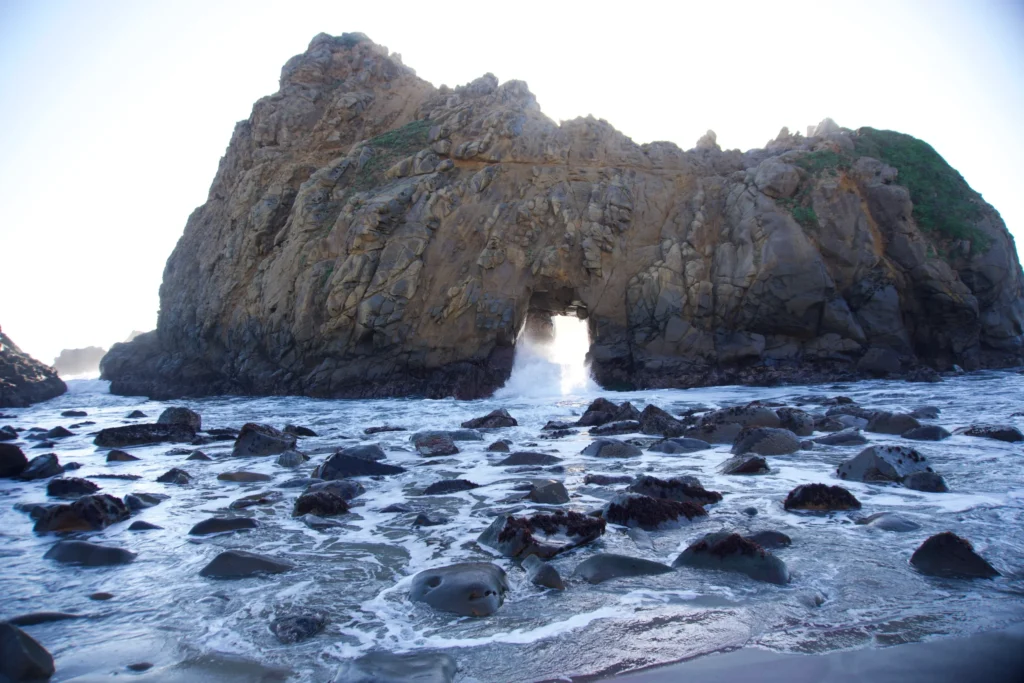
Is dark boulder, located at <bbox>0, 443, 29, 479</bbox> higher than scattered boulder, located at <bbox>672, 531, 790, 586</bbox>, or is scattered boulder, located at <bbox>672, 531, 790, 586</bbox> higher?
dark boulder, located at <bbox>0, 443, 29, 479</bbox>

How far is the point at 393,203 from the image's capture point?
69.3ft

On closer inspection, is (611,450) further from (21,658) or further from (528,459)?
(21,658)

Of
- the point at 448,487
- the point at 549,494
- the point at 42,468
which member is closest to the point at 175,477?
the point at 42,468

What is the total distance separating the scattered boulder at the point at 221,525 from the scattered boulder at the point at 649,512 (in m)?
2.79

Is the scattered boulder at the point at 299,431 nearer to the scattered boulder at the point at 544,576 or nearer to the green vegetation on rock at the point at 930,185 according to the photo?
the scattered boulder at the point at 544,576

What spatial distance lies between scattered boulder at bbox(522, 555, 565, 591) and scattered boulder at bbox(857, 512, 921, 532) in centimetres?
239

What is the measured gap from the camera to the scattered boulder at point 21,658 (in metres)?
2.58

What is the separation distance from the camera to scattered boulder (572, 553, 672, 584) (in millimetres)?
3693

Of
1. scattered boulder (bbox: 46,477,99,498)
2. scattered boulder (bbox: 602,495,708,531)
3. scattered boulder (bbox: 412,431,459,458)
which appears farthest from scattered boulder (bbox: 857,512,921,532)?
scattered boulder (bbox: 46,477,99,498)

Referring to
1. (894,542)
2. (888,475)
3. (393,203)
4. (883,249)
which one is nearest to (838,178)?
(883,249)

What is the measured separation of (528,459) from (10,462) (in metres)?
5.90

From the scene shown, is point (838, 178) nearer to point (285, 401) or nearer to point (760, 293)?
point (760, 293)

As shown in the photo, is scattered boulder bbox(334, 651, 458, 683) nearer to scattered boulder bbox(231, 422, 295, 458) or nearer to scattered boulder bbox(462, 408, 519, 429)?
scattered boulder bbox(231, 422, 295, 458)

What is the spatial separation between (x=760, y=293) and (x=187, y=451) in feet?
50.6
